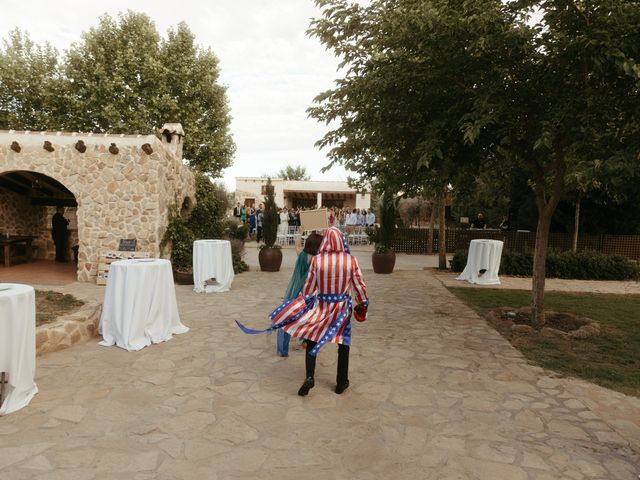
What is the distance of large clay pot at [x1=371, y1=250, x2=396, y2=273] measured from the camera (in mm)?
12078

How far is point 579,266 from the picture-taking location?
39.9ft

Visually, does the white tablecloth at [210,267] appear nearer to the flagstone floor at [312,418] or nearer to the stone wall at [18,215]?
the flagstone floor at [312,418]

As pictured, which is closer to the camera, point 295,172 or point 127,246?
point 127,246

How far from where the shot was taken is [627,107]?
5.00 metres

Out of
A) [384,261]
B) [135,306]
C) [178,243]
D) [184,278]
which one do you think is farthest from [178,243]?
[384,261]

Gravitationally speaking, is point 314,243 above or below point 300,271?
above

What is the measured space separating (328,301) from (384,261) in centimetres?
830

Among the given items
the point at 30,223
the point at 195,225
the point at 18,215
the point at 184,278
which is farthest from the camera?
the point at 30,223

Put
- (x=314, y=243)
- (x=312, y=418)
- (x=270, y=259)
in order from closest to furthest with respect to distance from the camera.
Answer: (x=312, y=418) → (x=314, y=243) → (x=270, y=259)

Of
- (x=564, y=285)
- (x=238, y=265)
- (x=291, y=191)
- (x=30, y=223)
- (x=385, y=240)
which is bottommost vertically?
(x=564, y=285)

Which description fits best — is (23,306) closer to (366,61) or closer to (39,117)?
(366,61)

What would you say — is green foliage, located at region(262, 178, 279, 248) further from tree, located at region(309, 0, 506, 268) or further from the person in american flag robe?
the person in american flag robe

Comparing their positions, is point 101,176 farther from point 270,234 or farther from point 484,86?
point 484,86

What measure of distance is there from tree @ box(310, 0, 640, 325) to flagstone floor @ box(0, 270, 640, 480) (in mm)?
2370
